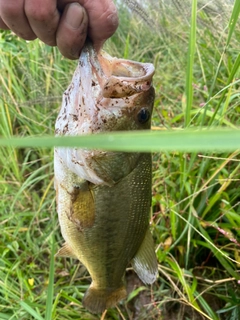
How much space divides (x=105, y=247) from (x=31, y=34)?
819 mm

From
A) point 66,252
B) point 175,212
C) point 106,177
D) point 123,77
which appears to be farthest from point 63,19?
point 175,212

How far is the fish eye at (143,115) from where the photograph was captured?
1374mm

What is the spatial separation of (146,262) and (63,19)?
947 millimetres

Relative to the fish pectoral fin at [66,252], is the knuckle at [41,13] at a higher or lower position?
higher

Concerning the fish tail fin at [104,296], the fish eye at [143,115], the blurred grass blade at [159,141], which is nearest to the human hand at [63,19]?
the fish eye at [143,115]

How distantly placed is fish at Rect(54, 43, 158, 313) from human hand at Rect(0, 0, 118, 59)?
3.3 inches

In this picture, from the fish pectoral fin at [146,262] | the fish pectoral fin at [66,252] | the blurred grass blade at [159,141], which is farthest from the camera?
the fish pectoral fin at [66,252]

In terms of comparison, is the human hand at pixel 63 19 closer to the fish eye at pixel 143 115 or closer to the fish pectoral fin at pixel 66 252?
the fish eye at pixel 143 115

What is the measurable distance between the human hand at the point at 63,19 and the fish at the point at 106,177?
3.3 inches

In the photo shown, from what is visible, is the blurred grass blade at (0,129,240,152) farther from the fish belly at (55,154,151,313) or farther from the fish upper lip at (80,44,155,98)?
the fish belly at (55,154,151,313)

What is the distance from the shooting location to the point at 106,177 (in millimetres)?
1417

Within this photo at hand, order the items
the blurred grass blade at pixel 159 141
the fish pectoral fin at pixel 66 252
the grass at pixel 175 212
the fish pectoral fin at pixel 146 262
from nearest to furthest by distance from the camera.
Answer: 1. the blurred grass blade at pixel 159 141
2. the fish pectoral fin at pixel 146 262
3. the fish pectoral fin at pixel 66 252
4. the grass at pixel 175 212

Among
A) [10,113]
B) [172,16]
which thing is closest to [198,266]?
[172,16]

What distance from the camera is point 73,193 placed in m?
1.44
